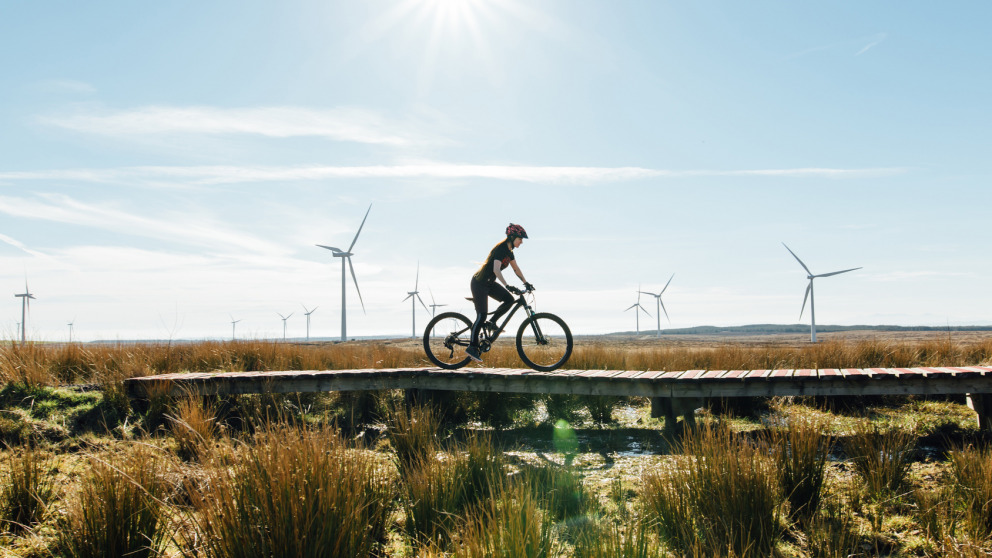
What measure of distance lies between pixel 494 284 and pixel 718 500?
490 cm

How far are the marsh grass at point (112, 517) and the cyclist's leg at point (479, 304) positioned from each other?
524 centimetres

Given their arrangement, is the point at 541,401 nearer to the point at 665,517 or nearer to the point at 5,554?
the point at 665,517

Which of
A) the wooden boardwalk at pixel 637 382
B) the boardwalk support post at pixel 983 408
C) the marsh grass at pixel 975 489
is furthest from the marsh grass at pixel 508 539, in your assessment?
the boardwalk support post at pixel 983 408

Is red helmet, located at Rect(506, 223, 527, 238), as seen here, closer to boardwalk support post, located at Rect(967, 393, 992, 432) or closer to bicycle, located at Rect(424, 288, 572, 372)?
bicycle, located at Rect(424, 288, 572, 372)

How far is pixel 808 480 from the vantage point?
15.5 feet

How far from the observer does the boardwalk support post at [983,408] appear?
7004 mm

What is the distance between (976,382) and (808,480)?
12.2ft

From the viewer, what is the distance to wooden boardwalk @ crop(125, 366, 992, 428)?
22.7ft

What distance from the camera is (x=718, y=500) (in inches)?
163

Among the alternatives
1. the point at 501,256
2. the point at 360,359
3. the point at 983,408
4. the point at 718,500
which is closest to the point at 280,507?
the point at 718,500

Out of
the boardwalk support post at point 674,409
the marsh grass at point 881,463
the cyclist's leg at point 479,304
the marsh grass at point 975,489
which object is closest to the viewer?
the marsh grass at point 975,489

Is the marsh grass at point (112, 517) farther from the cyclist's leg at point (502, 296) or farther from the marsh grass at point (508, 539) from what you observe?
the cyclist's leg at point (502, 296)

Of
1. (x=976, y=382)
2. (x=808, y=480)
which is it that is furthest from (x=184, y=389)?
(x=976, y=382)

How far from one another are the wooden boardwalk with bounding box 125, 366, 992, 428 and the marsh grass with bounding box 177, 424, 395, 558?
15.7 feet
